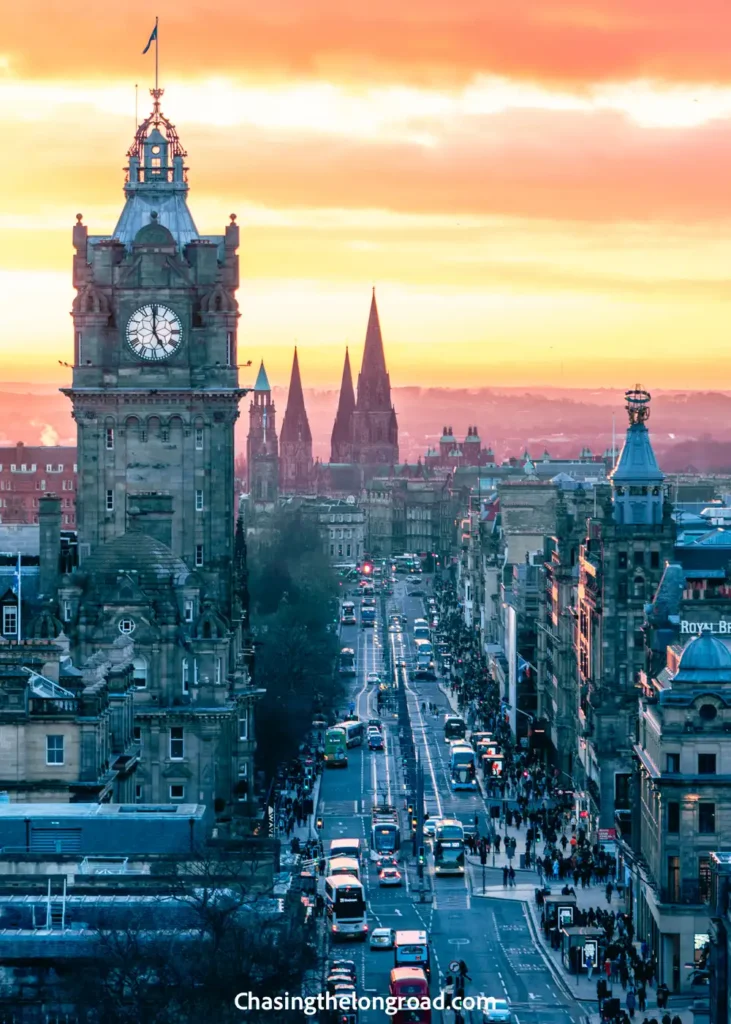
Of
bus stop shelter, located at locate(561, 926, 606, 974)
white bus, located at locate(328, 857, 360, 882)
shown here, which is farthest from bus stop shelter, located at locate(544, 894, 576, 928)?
white bus, located at locate(328, 857, 360, 882)

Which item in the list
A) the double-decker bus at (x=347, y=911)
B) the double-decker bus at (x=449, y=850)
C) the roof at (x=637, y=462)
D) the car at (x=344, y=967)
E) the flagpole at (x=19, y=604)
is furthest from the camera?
the roof at (x=637, y=462)

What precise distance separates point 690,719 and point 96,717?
991 inches

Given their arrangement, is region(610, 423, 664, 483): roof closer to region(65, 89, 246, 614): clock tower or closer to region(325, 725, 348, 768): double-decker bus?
region(65, 89, 246, 614): clock tower

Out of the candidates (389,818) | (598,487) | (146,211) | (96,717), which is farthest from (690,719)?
(598,487)

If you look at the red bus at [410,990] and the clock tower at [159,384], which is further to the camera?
the clock tower at [159,384]

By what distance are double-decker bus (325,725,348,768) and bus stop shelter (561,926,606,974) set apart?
228ft

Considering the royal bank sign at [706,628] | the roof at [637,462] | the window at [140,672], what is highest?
the roof at [637,462]

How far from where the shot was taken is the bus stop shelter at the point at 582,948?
125312 mm

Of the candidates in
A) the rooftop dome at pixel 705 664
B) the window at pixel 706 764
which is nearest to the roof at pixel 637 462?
the rooftop dome at pixel 705 664

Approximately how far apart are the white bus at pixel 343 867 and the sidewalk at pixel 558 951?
648cm

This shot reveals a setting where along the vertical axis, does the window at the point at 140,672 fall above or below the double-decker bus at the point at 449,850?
above

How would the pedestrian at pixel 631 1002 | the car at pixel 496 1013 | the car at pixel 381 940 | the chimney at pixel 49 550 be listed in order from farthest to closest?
1. the chimney at pixel 49 550
2. the car at pixel 381 940
3. the pedestrian at pixel 631 1002
4. the car at pixel 496 1013

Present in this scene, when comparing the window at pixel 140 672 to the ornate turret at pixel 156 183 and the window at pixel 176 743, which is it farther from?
the ornate turret at pixel 156 183

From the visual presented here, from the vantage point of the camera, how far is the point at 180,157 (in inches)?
6654
